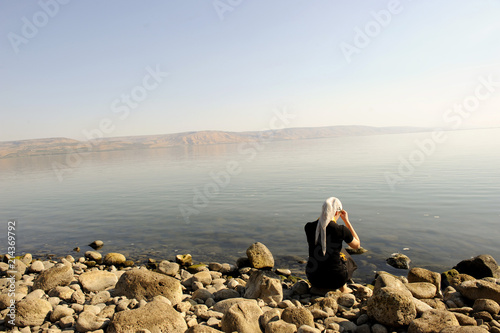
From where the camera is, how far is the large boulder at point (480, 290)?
7.15m

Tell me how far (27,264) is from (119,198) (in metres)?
13.8

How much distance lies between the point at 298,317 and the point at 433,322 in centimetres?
221

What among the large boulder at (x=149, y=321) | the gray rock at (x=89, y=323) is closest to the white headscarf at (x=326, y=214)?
the large boulder at (x=149, y=321)

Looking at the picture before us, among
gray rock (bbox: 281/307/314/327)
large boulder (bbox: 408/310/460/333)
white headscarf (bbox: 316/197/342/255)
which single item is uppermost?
white headscarf (bbox: 316/197/342/255)

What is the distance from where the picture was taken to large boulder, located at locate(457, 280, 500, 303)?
715 centimetres

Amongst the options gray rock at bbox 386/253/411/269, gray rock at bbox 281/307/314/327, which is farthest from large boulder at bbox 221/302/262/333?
gray rock at bbox 386/253/411/269

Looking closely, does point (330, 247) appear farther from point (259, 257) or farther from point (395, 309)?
point (259, 257)

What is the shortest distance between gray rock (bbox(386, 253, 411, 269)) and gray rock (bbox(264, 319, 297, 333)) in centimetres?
657

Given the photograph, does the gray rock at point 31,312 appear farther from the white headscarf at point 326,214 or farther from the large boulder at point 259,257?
the large boulder at point 259,257

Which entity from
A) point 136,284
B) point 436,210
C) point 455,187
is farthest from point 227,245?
point 455,187

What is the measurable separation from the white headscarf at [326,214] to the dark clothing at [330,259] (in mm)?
128

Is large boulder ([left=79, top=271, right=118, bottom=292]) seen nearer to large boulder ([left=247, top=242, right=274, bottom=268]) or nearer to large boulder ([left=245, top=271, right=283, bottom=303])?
large boulder ([left=245, top=271, right=283, bottom=303])

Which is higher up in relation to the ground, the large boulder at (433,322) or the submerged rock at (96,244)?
the large boulder at (433,322)

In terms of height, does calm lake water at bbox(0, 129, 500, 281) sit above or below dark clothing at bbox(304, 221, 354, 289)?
below
